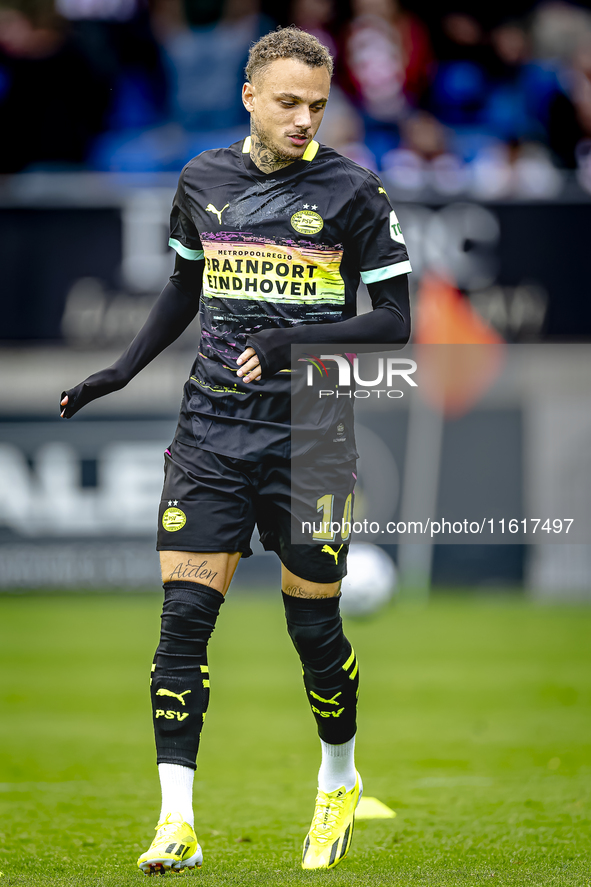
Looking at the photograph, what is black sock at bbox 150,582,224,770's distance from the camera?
335 cm

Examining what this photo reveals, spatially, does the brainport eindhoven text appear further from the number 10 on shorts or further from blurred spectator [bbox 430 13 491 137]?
the number 10 on shorts

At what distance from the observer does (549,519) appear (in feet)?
36.9

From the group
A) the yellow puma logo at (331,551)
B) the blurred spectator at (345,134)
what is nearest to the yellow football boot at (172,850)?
the yellow puma logo at (331,551)

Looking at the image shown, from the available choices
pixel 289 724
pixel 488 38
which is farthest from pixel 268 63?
pixel 488 38

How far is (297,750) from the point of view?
5629 mm

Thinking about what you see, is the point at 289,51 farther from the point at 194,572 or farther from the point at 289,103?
the point at 194,572

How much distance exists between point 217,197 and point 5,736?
3.54 m

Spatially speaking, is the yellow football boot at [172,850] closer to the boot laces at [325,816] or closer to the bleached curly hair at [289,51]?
the boot laces at [325,816]

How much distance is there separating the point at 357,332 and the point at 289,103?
699mm

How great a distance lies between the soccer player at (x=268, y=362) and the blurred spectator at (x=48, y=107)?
8.87m

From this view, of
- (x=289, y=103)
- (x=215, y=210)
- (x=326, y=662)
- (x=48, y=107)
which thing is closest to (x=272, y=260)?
(x=215, y=210)

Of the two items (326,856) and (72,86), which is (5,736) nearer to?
(326,856)

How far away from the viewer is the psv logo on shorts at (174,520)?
11.4 ft

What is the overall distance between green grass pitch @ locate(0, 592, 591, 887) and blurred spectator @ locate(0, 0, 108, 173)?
4.81m
